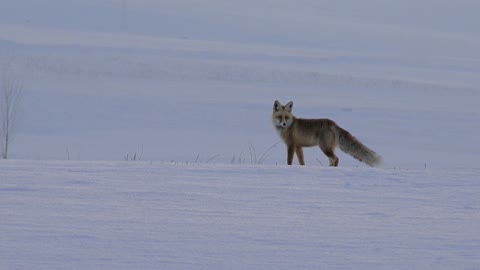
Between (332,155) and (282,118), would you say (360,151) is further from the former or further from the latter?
(282,118)

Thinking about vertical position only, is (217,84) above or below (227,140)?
above

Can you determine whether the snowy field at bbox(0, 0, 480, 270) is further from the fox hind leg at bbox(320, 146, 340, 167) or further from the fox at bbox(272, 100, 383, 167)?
the fox hind leg at bbox(320, 146, 340, 167)

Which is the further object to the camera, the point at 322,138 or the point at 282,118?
the point at 282,118

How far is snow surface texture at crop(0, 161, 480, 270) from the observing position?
418 cm

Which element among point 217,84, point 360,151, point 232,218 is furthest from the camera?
point 217,84

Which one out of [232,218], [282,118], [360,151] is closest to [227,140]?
[282,118]

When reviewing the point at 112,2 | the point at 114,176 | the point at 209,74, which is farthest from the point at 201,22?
the point at 114,176

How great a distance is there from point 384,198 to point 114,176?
1.83 metres

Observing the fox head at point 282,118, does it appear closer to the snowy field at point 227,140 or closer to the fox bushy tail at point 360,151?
the fox bushy tail at point 360,151

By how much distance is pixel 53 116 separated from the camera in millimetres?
22641

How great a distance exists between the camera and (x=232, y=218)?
498 cm

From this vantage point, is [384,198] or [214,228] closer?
[214,228]

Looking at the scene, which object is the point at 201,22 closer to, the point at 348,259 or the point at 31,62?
the point at 31,62

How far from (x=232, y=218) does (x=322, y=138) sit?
17.3 ft
